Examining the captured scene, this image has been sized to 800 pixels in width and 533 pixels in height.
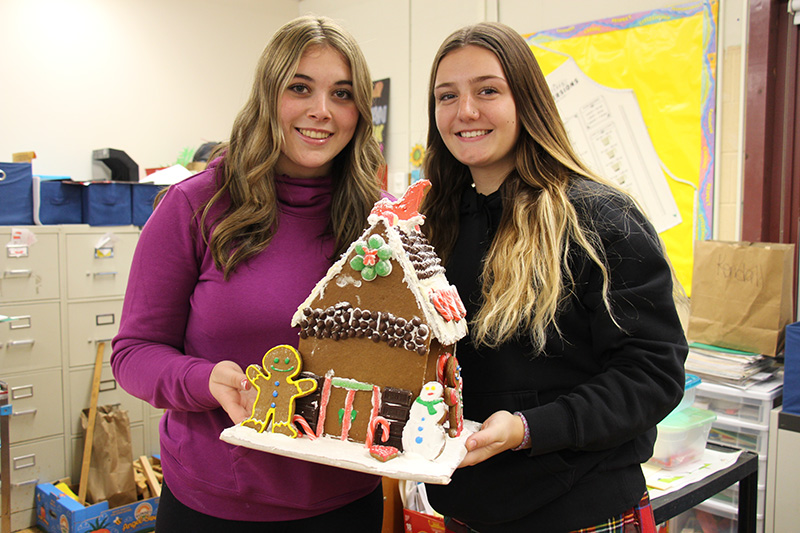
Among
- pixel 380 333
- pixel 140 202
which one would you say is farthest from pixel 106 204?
pixel 380 333

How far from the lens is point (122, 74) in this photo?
4.51 meters

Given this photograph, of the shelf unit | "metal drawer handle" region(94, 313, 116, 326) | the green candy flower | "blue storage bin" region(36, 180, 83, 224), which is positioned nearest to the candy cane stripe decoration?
the green candy flower

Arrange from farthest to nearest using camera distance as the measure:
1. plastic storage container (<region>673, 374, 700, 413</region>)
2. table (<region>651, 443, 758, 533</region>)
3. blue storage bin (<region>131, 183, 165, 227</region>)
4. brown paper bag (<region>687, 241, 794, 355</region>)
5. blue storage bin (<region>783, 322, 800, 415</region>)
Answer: blue storage bin (<region>131, 183, 165, 227</region>)
brown paper bag (<region>687, 241, 794, 355</region>)
blue storage bin (<region>783, 322, 800, 415</region>)
plastic storage container (<region>673, 374, 700, 413</region>)
table (<region>651, 443, 758, 533</region>)

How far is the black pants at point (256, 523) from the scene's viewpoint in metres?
1.27

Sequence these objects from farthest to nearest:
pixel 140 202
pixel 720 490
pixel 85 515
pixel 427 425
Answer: pixel 140 202
pixel 85 515
pixel 720 490
pixel 427 425

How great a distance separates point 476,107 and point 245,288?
0.61 m

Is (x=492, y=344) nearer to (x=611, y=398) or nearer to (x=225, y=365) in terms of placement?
(x=611, y=398)

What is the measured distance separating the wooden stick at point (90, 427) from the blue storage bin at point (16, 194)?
0.84 metres

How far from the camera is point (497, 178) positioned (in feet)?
4.50

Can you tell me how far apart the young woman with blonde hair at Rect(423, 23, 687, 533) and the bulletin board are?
184 centimetres

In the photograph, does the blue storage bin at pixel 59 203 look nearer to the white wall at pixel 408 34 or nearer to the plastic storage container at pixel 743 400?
the white wall at pixel 408 34

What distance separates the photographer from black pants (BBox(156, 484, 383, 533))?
127 cm

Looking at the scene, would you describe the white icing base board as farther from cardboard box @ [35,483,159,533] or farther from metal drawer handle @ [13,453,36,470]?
metal drawer handle @ [13,453,36,470]

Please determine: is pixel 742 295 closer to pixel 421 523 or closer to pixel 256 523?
pixel 421 523
